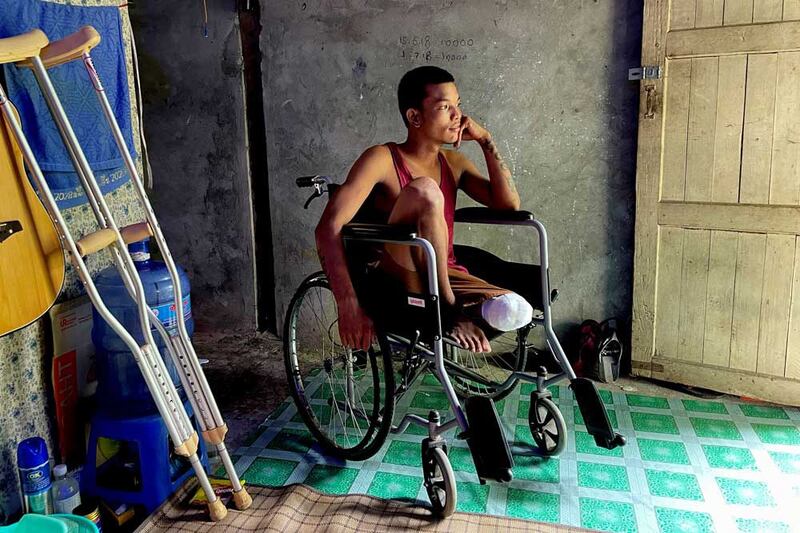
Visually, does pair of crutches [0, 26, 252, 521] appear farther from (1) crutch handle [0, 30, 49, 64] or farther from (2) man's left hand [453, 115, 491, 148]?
(2) man's left hand [453, 115, 491, 148]

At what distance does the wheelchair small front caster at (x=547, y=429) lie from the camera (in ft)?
7.61

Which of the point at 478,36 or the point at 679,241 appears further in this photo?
the point at 478,36

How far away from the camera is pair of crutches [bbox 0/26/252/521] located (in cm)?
163

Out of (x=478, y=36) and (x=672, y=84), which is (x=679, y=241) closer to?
(x=672, y=84)

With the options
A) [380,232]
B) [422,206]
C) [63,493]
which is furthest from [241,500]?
[422,206]

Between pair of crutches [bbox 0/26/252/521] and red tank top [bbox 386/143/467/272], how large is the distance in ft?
2.83

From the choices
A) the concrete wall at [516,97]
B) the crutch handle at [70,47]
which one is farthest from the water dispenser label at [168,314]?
the concrete wall at [516,97]

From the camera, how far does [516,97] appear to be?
3.09 metres

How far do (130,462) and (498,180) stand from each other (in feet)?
5.44

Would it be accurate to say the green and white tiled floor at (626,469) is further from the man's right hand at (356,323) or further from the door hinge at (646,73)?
the door hinge at (646,73)

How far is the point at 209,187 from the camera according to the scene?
12.2 feet

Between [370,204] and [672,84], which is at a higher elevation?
[672,84]

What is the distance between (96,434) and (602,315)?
90.5 inches

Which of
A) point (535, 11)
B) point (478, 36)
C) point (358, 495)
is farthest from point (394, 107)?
point (358, 495)
